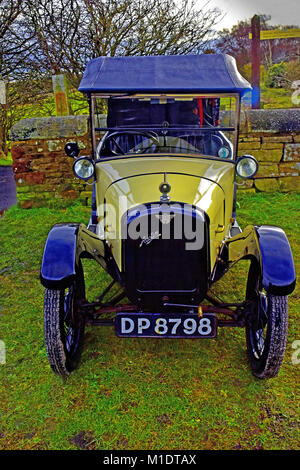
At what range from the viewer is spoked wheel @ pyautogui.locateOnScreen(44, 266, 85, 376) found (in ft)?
7.57

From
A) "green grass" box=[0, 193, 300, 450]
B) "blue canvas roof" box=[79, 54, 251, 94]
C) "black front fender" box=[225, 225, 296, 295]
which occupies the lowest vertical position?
"green grass" box=[0, 193, 300, 450]


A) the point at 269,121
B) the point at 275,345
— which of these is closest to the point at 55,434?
the point at 275,345

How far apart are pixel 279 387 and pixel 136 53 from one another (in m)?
7.60

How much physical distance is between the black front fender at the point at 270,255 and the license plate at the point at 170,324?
0.41 m

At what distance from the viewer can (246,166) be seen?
10.7 feet

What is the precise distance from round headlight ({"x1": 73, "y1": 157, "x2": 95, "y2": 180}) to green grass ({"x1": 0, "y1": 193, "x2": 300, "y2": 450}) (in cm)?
125

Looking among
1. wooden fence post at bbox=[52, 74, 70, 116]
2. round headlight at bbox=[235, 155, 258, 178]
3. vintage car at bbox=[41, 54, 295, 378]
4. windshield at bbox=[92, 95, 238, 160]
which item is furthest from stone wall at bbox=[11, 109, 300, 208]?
round headlight at bbox=[235, 155, 258, 178]

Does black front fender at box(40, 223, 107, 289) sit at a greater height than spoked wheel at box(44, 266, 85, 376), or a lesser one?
greater

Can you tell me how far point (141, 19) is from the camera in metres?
8.03


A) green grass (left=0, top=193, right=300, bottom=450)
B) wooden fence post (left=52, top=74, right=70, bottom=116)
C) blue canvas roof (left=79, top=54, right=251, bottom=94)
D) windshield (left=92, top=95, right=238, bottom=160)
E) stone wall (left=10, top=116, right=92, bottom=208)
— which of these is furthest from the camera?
wooden fence post (left=52, top=74, right=70, bottom=116)

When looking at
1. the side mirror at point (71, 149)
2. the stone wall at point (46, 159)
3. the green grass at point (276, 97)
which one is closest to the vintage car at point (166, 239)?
the side mirror at point (71, 149)

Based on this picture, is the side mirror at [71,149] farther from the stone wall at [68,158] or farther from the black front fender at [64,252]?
the stone wall at [68,158]

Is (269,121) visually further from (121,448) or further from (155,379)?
(121,448)

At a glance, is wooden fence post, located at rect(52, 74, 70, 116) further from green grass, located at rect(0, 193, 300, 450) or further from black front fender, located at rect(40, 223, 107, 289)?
black front fender, located at rect(40, 223, 107, 289)
